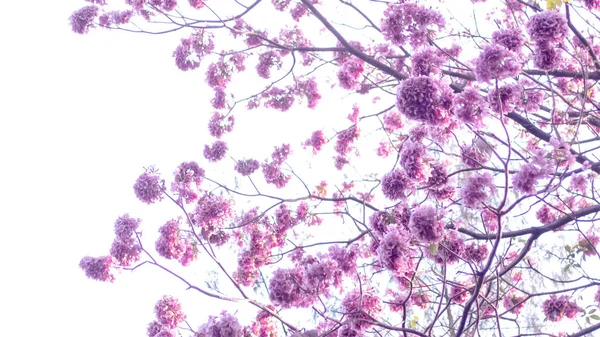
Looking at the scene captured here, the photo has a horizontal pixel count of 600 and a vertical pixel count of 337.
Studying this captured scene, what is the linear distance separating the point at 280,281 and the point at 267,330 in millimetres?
Result: 839

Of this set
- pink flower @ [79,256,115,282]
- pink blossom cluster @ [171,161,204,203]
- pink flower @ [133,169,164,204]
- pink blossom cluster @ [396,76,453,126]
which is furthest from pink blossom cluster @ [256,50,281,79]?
pink blossom cluster @ [396,76,453,126]

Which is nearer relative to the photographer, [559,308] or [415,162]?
[415,162]

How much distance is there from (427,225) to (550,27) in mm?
1363

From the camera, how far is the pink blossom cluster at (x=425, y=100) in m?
2.99

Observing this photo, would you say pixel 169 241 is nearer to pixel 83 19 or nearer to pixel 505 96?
pixel 83 19

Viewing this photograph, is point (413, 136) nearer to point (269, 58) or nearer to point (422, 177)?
point (422, 177)

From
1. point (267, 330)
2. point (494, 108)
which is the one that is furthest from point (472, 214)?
point (494, 108)

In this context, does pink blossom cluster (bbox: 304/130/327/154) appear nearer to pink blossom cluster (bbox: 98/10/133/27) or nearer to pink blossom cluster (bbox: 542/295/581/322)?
pink blossom cluster (bbox: 98/10/133/27)

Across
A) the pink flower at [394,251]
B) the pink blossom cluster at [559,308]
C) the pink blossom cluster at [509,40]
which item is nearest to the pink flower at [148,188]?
the pink flower at [394,251]

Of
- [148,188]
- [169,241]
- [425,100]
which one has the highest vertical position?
[148,188]

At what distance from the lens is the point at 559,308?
4.61 m

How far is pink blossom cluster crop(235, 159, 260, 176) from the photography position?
6469 millimetres

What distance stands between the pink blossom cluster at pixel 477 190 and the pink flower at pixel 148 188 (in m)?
2.64

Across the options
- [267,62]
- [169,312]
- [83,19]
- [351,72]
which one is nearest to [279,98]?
[267,62]
